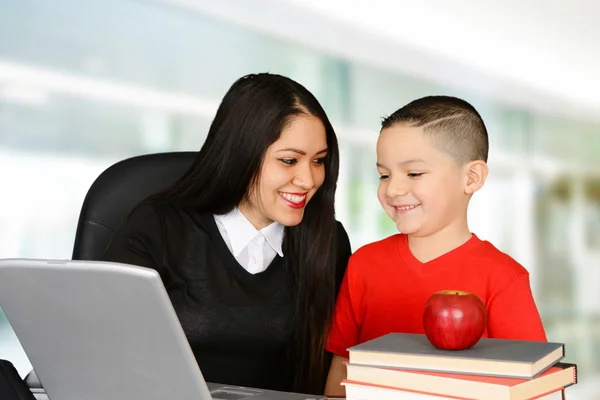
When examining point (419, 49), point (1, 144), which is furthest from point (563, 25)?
point (1, 144)

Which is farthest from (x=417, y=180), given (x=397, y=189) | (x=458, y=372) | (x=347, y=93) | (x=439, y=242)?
(x=347, y=93)

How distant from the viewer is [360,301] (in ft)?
5.05

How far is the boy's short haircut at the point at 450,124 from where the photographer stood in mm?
1405

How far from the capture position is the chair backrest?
71.0 inches

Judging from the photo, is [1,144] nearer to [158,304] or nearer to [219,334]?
[219,334]

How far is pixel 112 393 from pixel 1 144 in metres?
2.36

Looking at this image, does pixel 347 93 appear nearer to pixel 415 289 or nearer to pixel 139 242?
pixel 139 242

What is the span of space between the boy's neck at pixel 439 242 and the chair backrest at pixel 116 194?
0.70 meters

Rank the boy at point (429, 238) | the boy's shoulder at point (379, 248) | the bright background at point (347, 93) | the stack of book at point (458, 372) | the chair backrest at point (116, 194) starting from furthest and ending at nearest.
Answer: the bright background at point (347, 93) → the chair backrest at point (116, 194) → the boy's shoulder at point (379, 248) → the boy at point (429, 238) → the stack of book at point (458, 372)

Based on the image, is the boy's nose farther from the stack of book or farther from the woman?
the stack of book

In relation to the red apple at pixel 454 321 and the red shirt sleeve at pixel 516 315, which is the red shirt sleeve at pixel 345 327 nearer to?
the red shirt sleeve at pixel 516 315

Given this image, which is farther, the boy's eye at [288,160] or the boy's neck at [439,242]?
the boy's eye at [288,160]

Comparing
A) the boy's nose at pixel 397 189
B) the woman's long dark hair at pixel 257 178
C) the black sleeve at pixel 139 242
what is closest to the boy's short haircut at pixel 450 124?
the boy's nose at pixel 397 189

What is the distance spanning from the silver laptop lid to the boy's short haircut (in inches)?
26.6
